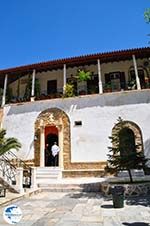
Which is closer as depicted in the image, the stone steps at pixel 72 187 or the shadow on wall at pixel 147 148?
the stone steps at pixel 72 187

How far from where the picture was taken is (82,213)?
7457 millimetres

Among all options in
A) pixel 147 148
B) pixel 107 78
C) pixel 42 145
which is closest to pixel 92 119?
pixel 42 145

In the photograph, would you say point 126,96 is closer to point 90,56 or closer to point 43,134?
point 90,56

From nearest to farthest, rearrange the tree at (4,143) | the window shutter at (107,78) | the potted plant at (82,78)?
the tree at (4,143)
the potted plant at (82,78)
the window shutter at (107,78)

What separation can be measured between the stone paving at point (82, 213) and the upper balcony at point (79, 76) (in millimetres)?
9880

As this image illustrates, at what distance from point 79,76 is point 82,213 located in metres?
12.7

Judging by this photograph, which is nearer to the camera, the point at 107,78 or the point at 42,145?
the point at 42,145

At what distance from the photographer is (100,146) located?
16.5 metres

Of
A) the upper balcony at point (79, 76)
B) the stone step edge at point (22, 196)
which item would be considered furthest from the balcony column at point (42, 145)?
the stone step edge at point (22, 196)

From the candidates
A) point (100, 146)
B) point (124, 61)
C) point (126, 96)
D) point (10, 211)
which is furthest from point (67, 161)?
point (10, 211)

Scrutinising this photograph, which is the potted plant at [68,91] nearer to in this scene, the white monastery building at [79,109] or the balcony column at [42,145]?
the white monastery building at [79,109]

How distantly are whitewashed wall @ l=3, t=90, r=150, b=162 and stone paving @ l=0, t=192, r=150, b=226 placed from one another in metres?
6.68

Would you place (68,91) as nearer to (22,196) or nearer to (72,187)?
(72,187)

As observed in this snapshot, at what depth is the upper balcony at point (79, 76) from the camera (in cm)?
1820
